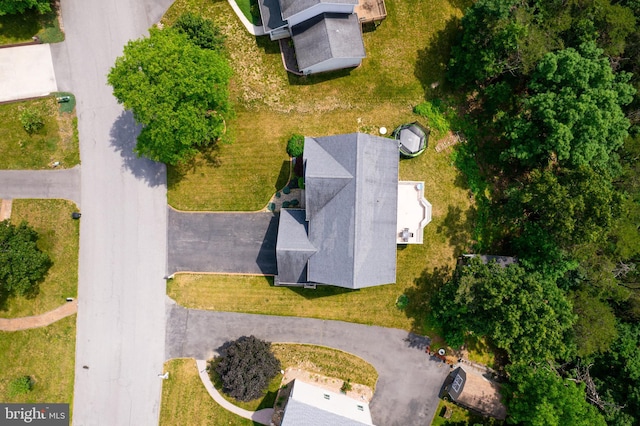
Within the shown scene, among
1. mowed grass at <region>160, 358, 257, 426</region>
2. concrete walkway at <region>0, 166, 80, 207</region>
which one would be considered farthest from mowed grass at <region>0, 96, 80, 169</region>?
mowed grass at <region>160, 358, 257, 426</region>

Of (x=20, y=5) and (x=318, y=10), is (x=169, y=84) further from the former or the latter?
(x=20, y=5)

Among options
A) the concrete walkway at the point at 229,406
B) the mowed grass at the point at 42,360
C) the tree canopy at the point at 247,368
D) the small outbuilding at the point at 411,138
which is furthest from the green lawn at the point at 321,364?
the small outbuilding at the point at 411,138

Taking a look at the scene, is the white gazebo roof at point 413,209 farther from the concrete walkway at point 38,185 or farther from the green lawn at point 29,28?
the green lawn at point 29,28

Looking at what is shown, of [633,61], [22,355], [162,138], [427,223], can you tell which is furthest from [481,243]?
[22,355]

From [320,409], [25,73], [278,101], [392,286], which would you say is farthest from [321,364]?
[25,73]

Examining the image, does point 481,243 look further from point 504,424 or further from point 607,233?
point 504,424

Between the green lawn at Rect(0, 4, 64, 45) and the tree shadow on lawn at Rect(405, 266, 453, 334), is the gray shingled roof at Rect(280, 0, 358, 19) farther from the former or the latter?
the tree shadow on lawn at Rect(405, 266, 453, 334)
